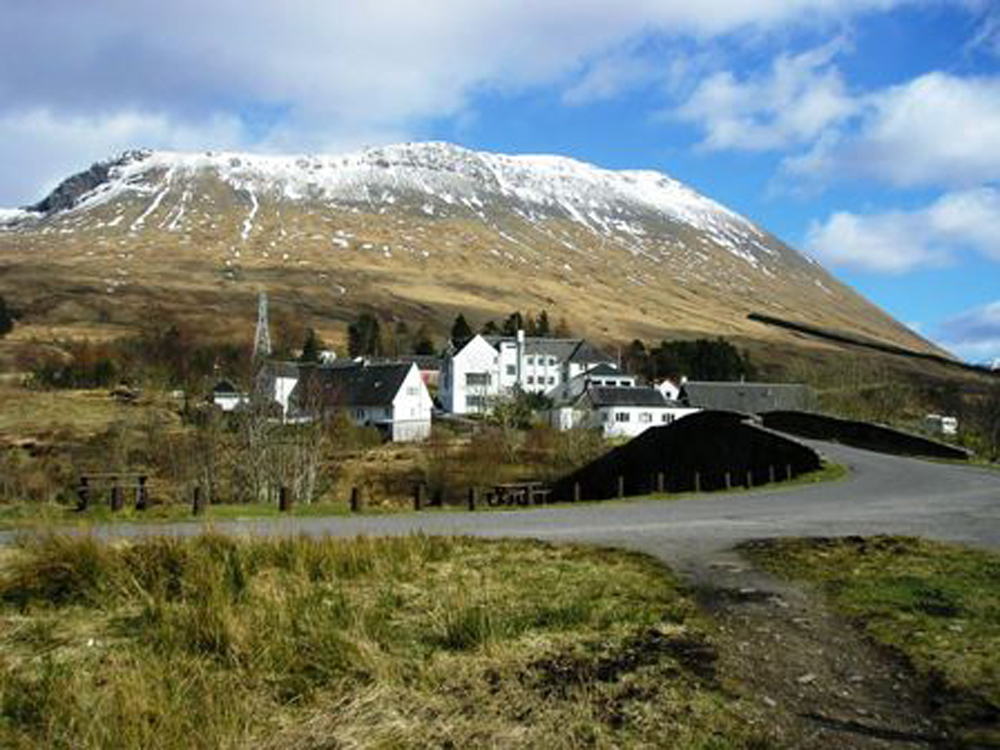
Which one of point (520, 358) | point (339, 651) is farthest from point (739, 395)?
point (339, 651)

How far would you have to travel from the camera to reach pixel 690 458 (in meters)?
53.0

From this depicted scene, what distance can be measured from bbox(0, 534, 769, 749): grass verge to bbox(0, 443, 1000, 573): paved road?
221 centimetres

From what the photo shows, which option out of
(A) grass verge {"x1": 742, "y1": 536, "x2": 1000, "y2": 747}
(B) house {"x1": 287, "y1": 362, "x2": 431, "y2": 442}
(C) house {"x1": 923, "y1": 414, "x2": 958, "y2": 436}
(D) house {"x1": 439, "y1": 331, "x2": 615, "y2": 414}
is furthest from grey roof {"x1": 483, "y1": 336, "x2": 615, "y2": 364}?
(A) grass verge {"x1": 742, "y1": 536, "x2": 1000, "y2": 747}

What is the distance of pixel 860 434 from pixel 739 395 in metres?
49.6

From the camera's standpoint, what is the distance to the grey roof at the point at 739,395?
90750 millimetres

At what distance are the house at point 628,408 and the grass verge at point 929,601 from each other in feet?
247

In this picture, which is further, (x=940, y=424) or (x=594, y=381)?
(x=594, y=381)

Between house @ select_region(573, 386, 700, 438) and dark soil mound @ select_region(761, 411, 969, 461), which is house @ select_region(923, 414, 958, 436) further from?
house @ select_region(573, 386, 700, 438)

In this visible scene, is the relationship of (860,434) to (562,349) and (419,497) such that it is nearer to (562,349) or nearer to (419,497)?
(419,497)

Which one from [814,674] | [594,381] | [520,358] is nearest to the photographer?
[814,674]

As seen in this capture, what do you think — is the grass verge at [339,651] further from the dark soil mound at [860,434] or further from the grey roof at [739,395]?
the grey roof at [739,395]

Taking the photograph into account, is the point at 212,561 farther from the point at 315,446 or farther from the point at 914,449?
the point at 914,449

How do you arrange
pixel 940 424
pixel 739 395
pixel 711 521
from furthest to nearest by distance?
pixel 739 395
pixel 940 424
pixel 711 521

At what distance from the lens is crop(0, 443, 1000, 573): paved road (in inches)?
604
